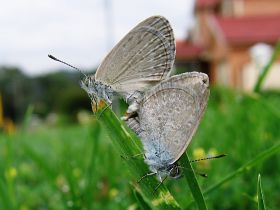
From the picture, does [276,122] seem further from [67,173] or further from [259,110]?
[67,173]

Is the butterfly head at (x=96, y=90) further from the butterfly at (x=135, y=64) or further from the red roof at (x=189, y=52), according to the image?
the red roof at (x=189, y=52)

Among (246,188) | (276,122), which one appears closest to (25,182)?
(276,122)

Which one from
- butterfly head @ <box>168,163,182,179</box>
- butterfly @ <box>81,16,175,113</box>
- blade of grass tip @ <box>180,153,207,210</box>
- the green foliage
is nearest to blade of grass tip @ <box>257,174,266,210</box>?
blade of grass tip @ <box>180,153,207,210</box>

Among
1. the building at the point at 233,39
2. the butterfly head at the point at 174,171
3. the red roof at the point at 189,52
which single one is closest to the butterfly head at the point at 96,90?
the butterfly head at the point at 174,171

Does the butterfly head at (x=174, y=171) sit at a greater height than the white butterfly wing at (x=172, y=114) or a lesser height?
lesser

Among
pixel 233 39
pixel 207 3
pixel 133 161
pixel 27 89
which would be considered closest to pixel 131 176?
pixel 133 161

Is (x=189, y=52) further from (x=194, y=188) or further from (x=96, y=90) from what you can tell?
(x=194, y=188)
